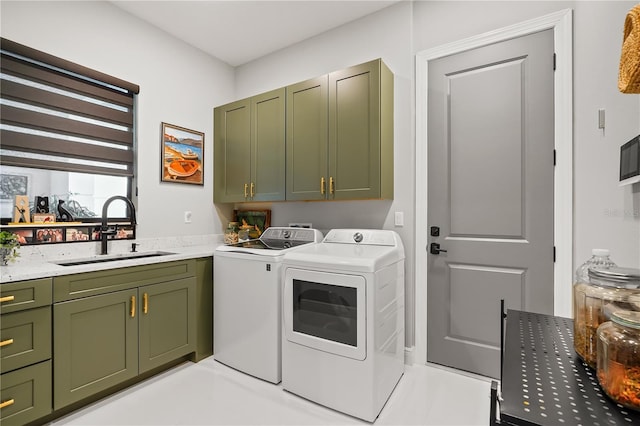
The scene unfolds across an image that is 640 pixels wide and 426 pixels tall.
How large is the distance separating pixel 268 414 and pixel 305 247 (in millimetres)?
1100

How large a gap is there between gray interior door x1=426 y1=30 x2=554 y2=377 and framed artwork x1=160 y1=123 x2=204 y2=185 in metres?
2.30

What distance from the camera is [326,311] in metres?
1.94

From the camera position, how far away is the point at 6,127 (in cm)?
204

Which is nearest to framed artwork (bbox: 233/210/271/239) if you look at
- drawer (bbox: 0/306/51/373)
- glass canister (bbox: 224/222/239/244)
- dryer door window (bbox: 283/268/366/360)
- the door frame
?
glass canister (bbox: 224/222/239/244)

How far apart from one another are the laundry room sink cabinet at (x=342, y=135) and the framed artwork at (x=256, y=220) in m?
A: 0.64

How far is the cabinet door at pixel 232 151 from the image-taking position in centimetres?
310

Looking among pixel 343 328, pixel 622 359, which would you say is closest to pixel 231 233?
pixel 343 328

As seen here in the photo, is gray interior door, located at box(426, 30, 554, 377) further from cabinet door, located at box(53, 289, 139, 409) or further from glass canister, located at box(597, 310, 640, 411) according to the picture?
cabinet door, located at box(53, 289, 139, 409)

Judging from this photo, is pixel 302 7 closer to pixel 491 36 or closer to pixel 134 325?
pixel 491 36

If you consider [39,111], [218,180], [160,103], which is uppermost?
[160,103]

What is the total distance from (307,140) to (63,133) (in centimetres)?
185

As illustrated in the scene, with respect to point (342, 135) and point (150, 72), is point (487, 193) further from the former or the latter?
point (150, 72)

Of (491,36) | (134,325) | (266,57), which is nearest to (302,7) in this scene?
(266,57)

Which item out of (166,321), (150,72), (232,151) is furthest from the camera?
(232,151)
